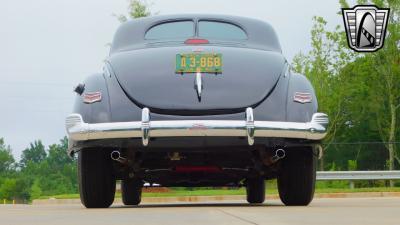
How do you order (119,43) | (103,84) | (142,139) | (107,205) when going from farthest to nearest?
1. (119,43)
2. (107,205)
3. (103,84)
4. (142,139)

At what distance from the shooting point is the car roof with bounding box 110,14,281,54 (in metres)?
8.85

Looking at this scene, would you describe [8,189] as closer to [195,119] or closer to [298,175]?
[298,175]

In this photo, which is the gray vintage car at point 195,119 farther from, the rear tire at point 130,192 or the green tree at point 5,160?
Result: the green tree at point 5,160

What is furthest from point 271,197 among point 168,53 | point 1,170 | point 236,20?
point 1,170

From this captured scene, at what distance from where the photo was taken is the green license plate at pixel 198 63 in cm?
759

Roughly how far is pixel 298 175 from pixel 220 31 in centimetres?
184

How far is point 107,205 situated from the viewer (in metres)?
8.18

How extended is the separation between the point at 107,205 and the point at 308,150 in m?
2.01

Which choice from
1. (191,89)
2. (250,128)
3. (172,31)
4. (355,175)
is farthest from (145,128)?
(355,175)

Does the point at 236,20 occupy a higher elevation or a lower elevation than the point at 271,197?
higher

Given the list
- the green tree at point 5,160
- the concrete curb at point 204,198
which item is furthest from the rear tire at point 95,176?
the green tree at point 5,160

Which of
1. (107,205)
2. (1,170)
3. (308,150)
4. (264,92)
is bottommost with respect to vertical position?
(1,170)

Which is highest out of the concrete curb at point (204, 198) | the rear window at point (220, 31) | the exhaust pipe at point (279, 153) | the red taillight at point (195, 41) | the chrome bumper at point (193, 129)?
the rear window at point (220, 31)

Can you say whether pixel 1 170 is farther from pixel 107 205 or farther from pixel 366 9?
pixel 107 205
